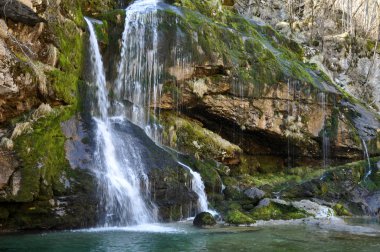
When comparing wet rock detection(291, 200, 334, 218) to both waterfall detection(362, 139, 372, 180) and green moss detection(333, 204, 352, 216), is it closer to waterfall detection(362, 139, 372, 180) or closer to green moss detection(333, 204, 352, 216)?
green moss detection(333, 204, 352, 216)

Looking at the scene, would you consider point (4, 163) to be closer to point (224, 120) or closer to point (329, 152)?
point (224, 120)

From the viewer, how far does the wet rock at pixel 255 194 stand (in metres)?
14.3

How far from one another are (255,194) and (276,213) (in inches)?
51.9

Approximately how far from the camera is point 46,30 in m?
12.3

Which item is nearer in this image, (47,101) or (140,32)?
(47,101)

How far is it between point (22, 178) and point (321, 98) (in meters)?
13.2

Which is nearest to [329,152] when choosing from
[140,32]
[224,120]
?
[224,120]

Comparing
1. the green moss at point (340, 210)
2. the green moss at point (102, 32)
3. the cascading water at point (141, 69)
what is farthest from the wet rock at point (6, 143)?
the green moss at point (340, 210)

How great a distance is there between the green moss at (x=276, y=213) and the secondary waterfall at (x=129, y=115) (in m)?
1.68

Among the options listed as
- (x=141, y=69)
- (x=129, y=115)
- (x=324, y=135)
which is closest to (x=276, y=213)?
(x=129, y=115)

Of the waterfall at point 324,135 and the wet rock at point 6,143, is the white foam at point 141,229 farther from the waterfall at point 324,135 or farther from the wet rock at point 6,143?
the waterfall at point 324,135

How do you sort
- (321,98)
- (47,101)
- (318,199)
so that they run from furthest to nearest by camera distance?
(321,98), (318,199), (47,101)

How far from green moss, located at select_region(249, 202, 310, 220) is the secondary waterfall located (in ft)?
5.50

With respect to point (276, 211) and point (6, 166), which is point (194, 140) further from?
point (6, 166)
